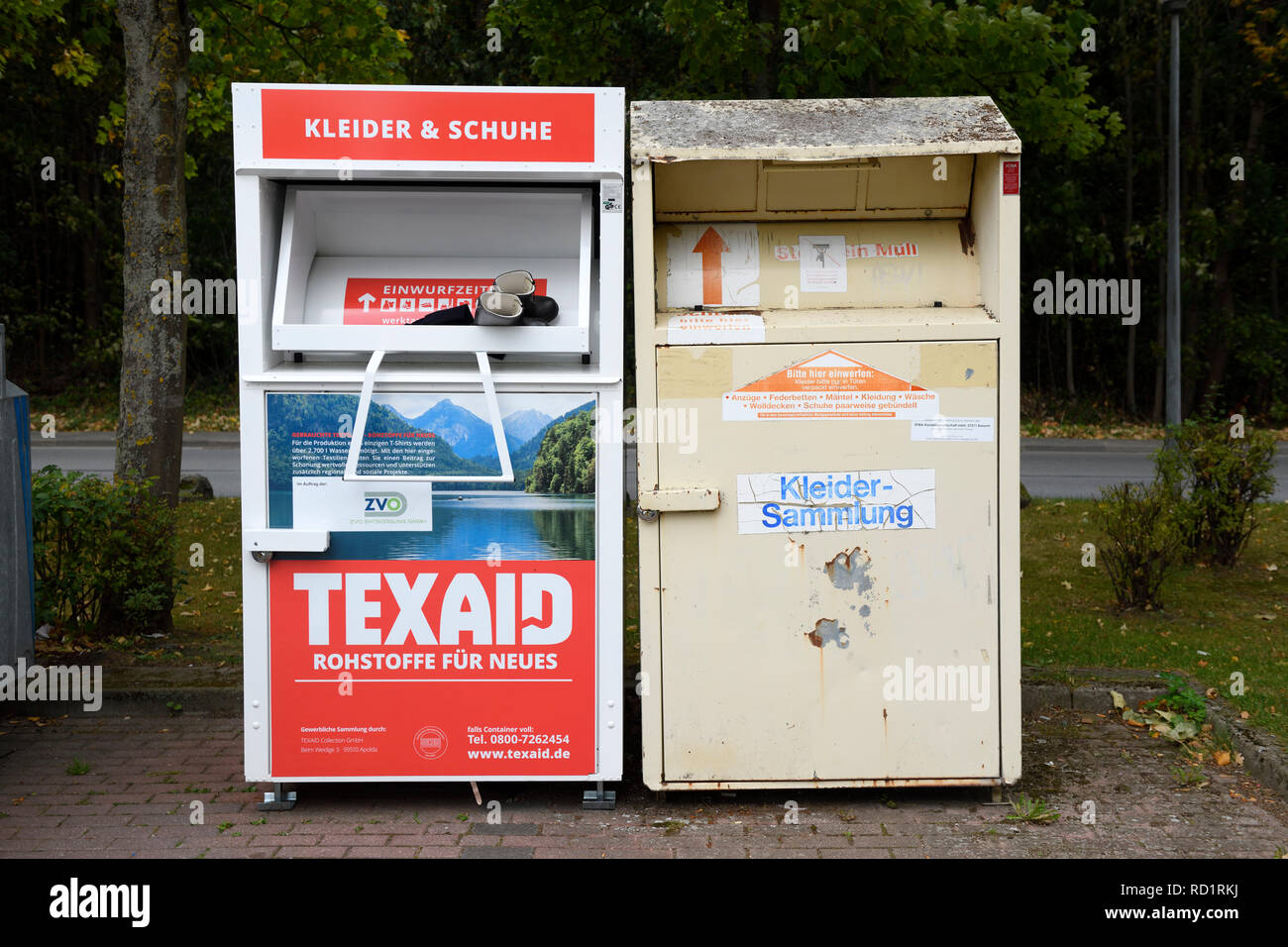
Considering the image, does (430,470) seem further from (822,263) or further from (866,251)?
(866,251)

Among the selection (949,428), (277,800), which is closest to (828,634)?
(949,428)

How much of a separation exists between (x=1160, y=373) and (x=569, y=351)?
746 inches

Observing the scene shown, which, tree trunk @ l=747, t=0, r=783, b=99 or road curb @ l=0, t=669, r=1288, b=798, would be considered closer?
road curb @ l=0, t=669, r=1288, b=798

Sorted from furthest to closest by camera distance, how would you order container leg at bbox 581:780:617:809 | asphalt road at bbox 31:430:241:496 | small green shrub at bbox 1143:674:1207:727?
asphalt road at bbox 31:430:241:496 < small green shrub at bbox 1143:674:1207:727 < container leg at bbox 581:780:617:809

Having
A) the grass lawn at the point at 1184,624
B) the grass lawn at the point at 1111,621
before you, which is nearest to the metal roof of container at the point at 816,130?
the grass lawn at the point at 1111,621

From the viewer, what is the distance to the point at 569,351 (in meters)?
3.90

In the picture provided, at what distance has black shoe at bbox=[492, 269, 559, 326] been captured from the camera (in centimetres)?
387

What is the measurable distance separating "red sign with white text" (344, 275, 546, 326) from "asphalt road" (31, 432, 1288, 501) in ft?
29.9

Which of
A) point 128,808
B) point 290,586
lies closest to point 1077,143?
point 290,586

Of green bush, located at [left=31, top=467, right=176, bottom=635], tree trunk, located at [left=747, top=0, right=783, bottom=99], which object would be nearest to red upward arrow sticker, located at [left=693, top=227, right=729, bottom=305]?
green bush, located at [left=31, top=467, right=176, bottom=635]

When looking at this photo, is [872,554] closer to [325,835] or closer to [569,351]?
[569,351]

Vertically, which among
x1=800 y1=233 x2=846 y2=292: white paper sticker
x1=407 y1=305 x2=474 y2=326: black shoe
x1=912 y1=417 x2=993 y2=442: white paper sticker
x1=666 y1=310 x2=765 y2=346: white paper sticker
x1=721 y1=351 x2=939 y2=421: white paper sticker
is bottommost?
x1=912 y1=417 x2=993 y2=442: white paper sticker

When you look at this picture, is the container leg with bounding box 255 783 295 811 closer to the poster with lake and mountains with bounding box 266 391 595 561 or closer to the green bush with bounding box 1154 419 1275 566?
the poster with lake and mountains with bounding box 266 391 595 561

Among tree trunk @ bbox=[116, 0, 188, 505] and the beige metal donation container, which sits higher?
tree trunk @ bbox=[116, 0, 188, 505]
